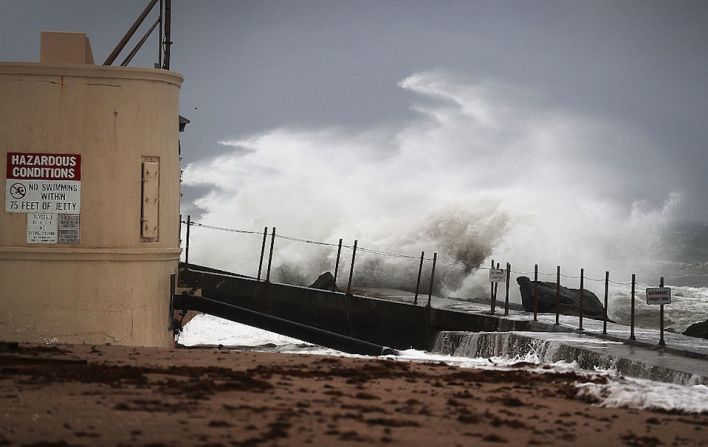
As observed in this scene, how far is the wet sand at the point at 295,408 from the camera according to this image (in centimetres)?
679

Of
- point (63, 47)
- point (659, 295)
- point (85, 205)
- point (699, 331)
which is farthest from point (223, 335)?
point (659, 295)

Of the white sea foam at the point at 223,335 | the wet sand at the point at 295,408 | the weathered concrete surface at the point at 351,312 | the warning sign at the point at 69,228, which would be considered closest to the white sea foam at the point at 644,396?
the wet sand at the point at 295,408

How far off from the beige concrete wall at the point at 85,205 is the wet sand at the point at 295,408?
376cm

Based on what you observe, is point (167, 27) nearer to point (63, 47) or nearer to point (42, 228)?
point (63, 47)

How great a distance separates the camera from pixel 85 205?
580 inches

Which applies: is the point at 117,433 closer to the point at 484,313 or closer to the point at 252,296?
the point at 484,313

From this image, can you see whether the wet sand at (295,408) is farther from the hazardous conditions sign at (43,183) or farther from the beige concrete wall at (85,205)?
the hazardous conditions sign at (43,183)

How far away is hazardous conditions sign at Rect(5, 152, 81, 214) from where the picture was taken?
14609 mm

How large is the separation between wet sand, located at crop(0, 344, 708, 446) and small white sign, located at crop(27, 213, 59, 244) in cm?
392

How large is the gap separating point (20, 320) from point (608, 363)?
745 cm

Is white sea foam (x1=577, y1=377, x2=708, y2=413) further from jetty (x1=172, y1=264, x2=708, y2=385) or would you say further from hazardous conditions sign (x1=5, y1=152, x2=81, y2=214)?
hazardous conditions sign (x1=5, y1=152, x2=81, y2=214)

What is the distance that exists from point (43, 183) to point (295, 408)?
8.00m

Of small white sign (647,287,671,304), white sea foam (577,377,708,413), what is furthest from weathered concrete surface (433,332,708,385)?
white sea foam (577,377,708,413)

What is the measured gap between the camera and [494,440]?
7016mm
